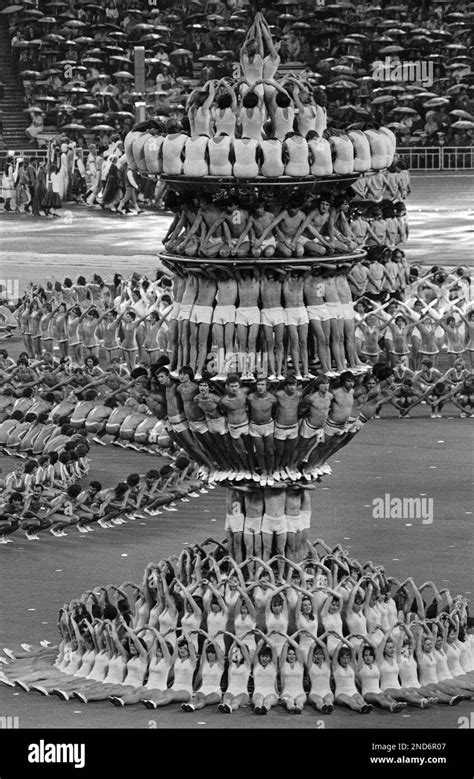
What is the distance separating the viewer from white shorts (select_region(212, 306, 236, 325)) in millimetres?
24766

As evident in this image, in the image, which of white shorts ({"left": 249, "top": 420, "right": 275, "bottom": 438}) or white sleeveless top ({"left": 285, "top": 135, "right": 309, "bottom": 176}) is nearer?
white sleeveless top ({"left": 285, "top": 135, "right": 309, "bottom": 176})

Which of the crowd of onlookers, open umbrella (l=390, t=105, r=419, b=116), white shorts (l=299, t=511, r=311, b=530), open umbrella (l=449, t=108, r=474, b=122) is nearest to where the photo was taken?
white shorts (l=299, t=511, r=311, b=530)

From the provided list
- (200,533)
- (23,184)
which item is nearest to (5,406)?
(200,533)

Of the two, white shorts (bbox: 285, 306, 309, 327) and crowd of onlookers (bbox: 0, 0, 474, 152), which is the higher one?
crowd of onlookers (bbox: 0, 0, 474, 152)

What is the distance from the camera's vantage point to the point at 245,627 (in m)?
24.5

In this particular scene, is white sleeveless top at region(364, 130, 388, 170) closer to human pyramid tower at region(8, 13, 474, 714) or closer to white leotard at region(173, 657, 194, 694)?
human pyramid tower at region(8, 13, 474, 714)

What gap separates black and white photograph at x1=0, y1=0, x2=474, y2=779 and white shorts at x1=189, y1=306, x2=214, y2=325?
0.02 m

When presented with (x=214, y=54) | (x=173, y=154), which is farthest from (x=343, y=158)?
(x=214, y=54)

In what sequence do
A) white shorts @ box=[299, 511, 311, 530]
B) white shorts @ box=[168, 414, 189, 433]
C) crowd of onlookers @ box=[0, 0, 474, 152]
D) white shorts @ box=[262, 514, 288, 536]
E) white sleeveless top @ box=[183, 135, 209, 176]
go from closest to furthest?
white sleeveless top @ box=[183, 135, 209, 176]
white shorts @ box=[168, 414, 189, 433]
white shorts @ box=[262, 514, 288, 536]
white shorts @ box=[299, 511, 311, 530]
crowd of onlookers @ box=[0, 0, 474, 152]

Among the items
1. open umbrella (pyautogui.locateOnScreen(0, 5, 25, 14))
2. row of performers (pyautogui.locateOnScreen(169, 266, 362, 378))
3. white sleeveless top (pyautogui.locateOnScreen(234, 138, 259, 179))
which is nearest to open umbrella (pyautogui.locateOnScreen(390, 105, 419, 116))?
open umbrella (pyautogui.locateOnScreen(0, 5, 25, 14))

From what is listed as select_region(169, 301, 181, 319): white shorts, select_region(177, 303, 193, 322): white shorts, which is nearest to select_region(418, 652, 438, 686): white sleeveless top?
select_region(177, 303, 193, 322): white shorts

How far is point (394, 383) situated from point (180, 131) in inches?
639

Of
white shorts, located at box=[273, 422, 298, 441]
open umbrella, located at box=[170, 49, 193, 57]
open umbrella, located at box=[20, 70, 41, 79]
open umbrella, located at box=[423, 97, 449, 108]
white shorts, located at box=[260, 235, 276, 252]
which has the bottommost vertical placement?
white shorts, located at box=[273, 422, 298, 441]
